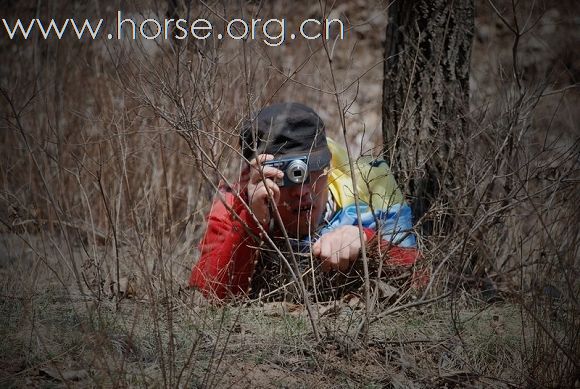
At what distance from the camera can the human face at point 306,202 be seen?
2.40m

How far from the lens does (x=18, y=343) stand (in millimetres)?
2039

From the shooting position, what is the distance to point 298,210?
247 centimetres

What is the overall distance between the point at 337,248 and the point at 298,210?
0.22 meters

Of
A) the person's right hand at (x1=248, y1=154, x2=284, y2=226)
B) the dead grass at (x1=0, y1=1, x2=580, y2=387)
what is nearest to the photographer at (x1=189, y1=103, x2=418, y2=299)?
the person's right hand at (x1=248, y1=154, x2=284, y2=226)

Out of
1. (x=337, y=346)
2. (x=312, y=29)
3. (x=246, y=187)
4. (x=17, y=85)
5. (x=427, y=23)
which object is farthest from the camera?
(x=312, y=29)

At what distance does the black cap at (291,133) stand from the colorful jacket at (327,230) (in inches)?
4.3

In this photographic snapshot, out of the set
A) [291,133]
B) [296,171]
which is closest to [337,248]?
[296,171]

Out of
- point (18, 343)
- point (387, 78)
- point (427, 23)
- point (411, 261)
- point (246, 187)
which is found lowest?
point (18, 343)

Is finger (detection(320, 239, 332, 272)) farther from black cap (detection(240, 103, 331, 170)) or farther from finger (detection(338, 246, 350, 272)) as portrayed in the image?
black cap (detection(240, 103, 331, 170))

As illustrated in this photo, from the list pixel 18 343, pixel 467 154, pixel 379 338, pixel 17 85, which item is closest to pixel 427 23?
pixel 467 154

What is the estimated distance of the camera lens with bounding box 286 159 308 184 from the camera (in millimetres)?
2324

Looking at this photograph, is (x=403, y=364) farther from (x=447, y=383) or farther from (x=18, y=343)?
(x=18, y=343)

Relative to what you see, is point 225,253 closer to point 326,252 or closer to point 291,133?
point 326,252

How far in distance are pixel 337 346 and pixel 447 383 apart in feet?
1.21
